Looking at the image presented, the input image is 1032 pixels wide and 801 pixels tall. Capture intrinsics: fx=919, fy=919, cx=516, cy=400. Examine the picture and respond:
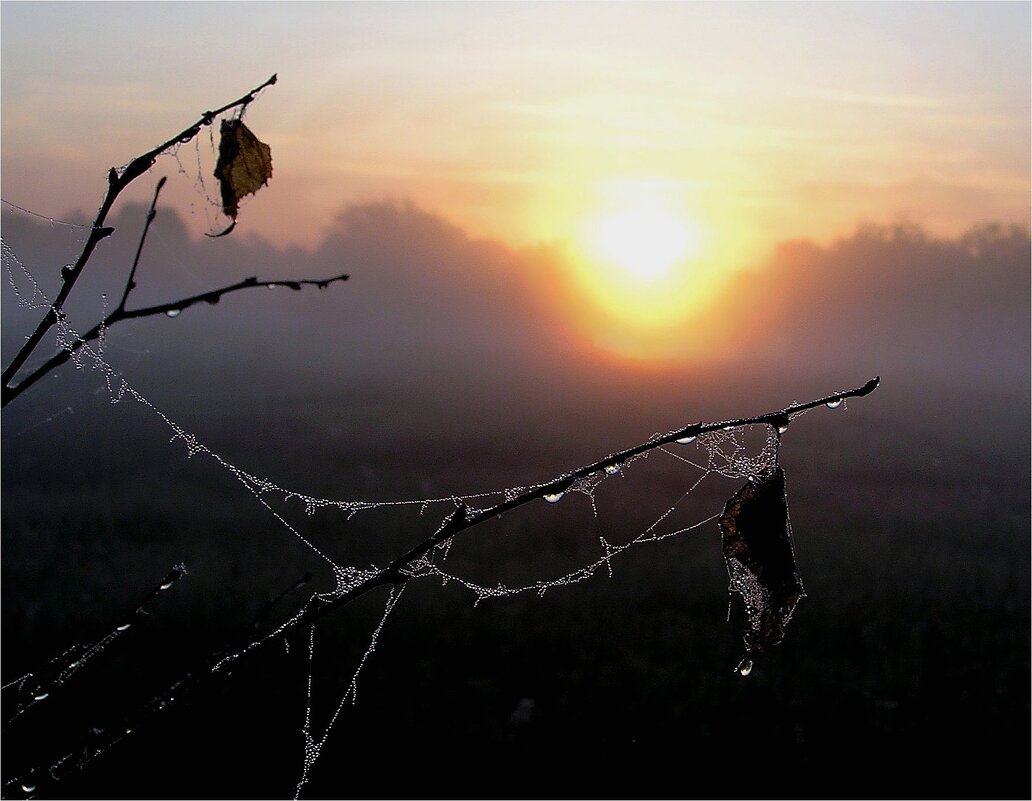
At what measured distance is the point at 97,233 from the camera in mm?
1359

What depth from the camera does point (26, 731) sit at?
346 inches

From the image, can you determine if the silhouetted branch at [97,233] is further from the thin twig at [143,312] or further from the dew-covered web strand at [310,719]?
the dew-covered web strand at [310,719]

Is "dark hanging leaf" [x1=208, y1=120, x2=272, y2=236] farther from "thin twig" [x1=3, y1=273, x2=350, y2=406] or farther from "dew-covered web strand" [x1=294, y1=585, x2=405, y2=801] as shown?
"dew-covered web strand" [x1=294, y1=585, x2=405, y2=801]

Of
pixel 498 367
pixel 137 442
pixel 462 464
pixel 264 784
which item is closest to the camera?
pixel 264 784

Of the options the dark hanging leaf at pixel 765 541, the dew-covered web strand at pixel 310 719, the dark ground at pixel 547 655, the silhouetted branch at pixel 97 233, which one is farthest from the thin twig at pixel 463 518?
the dark ground at pixel 547 655

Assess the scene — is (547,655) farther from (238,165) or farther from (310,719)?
(238,165)

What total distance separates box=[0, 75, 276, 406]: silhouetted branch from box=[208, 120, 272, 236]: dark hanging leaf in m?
0.13

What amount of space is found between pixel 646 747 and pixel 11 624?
7.54 meters

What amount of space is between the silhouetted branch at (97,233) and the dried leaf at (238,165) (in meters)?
0.13

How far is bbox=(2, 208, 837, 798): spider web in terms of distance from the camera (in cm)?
143

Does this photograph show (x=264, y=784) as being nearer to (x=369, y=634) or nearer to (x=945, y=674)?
(x=369, y=634)

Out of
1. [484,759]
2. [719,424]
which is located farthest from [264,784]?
[719,424]

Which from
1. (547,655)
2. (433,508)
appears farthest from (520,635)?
(433,508)

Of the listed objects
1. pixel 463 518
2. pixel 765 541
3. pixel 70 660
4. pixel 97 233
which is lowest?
pixel 70 660
